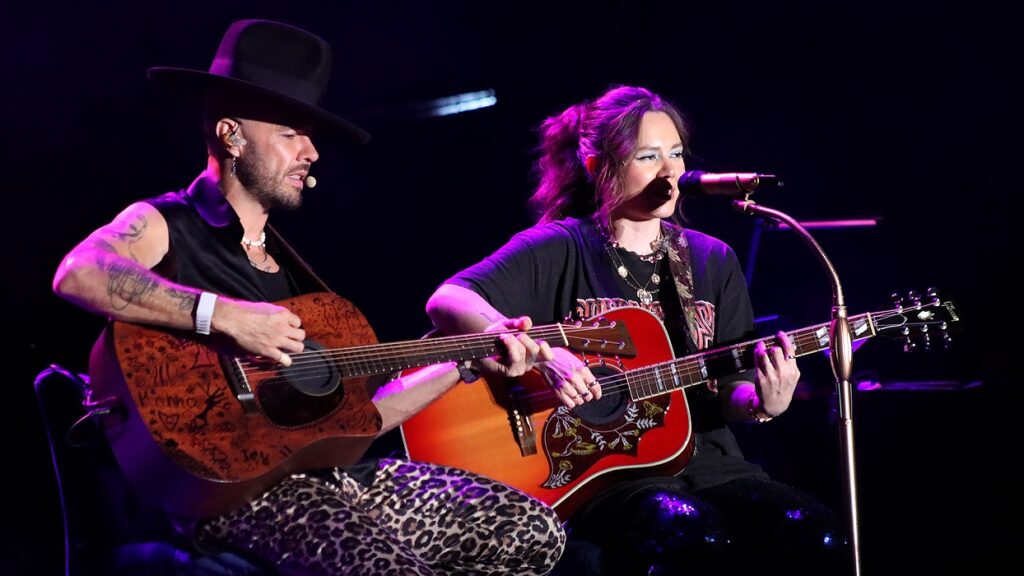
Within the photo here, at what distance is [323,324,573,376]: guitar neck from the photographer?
3150 mm

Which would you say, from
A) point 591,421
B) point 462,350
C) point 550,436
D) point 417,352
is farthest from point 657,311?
point 417,352

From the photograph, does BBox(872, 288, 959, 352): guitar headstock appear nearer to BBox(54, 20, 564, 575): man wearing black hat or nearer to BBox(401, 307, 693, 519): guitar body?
BBox(401, 307, 693, 519): guitar body

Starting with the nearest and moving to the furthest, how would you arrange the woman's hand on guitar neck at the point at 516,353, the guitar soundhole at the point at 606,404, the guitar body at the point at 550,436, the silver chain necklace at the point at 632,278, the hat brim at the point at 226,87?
1. the hat brim at the point at 226,87
2. the woman's hand on guitar neck at the point at 516,353
3. the guitar body at the point at 550,436
4. the guitar soundhole at the point at 606,404
5. the silver chain necklace at the point at 632,278

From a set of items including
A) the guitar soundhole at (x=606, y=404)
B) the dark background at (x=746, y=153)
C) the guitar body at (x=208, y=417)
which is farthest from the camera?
the dark background at (x=746, y=153)

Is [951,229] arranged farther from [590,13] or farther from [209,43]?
[209,43]

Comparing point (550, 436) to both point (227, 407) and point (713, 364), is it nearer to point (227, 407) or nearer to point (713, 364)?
point (713, 364)

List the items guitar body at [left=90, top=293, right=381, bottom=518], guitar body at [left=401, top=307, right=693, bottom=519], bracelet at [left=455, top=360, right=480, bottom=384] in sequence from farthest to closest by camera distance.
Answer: guitar body at [left=401, top=307, right=693, bottom=519] → bracelet at [left=455, top=360, right=480, bottom=384] → guitar body at [left=90, top=293, right=381, bottom=518]

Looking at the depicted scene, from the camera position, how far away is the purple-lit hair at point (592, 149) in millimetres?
4383

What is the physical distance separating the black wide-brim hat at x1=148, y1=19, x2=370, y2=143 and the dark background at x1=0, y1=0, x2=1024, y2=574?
1371 mm

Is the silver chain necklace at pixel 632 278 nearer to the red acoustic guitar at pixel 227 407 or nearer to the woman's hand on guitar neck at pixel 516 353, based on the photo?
the woman's hand on guitar neck at pixel 516 353

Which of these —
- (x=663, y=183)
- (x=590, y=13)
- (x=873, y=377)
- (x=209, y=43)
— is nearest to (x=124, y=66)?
(x=209, y=43)

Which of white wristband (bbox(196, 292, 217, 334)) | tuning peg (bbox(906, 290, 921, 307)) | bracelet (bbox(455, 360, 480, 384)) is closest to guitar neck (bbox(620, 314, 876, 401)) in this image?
tuning peg (bbox(906, 290, 921, 307))

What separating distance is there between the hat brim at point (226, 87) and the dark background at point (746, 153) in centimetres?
130

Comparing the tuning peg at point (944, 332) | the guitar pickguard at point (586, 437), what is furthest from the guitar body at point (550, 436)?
the tuning peg at point (944, 332)
